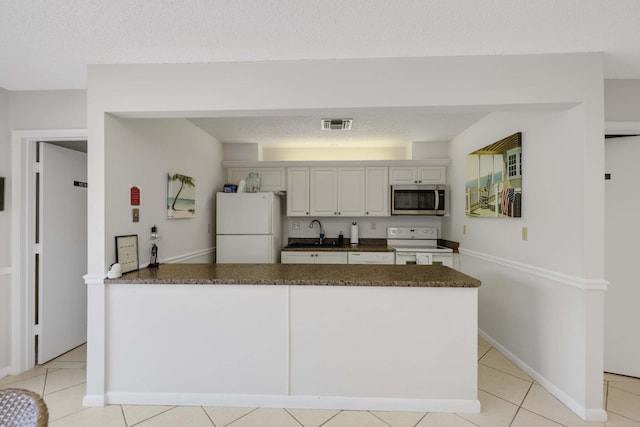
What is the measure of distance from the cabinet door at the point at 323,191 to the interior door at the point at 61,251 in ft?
8.75

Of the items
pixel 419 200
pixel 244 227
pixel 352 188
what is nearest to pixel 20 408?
pixel 244 227

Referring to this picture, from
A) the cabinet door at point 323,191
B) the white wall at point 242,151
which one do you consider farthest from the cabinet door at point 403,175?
the white wall at point 242,151

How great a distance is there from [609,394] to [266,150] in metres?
4.53

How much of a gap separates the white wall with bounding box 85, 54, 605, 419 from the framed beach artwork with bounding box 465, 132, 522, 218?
1.63 ft

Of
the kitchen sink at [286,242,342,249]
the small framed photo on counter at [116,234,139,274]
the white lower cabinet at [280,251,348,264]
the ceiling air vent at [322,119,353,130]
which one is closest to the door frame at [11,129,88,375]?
the small framed photo on counter at [116,234,139,274]

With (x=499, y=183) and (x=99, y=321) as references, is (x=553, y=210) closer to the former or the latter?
(x=499, y=183)

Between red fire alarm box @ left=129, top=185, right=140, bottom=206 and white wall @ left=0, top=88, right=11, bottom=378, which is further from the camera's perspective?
white wall @ left=0, top=88, right=11, bottom=378

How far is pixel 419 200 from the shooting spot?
4.34 meters

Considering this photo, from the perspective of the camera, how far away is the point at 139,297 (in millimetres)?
2115

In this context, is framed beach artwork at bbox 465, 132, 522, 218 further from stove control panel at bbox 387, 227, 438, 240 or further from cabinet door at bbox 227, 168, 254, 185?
cabinet door at bbox 227, 168, 254, 185

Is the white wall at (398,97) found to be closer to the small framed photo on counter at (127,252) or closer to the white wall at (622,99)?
the small framed photo on counter at (127,252)

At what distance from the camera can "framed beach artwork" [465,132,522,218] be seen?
→ 266 centimetres

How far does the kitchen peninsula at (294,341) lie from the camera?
2.02 metres

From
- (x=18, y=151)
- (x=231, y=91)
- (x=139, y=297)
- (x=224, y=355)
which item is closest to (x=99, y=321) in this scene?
(x=139, y=297)
